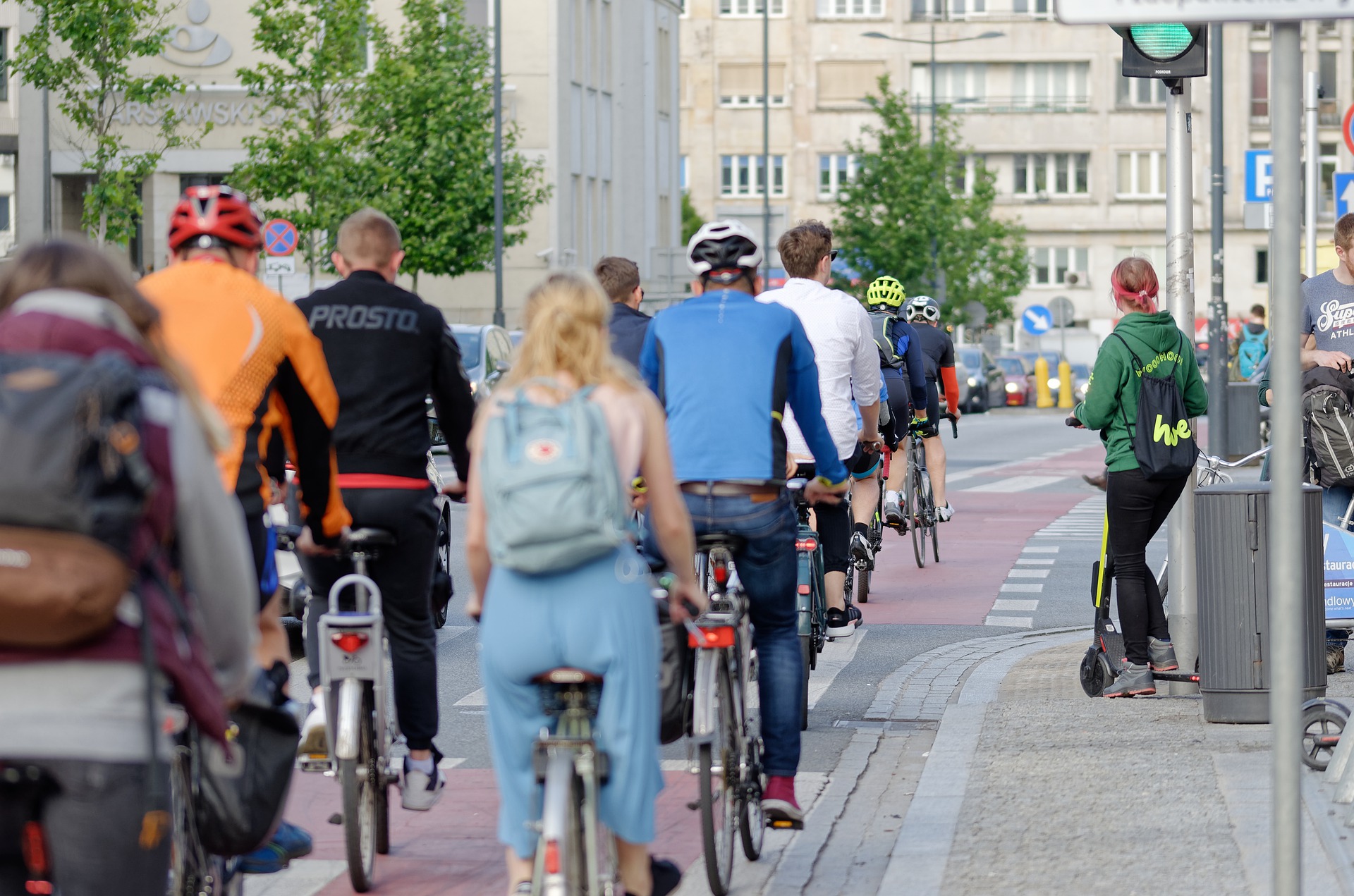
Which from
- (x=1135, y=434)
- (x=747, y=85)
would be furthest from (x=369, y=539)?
(x=747, y=85)

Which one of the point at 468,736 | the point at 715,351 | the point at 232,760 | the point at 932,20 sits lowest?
the point at 468,736

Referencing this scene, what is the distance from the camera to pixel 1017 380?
57.6 metres

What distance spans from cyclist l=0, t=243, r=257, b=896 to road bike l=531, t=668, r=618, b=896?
1.10 meters

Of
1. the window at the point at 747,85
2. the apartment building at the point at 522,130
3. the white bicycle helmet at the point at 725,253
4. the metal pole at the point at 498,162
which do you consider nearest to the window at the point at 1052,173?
the window at the point at 747,85

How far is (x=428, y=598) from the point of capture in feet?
20.9

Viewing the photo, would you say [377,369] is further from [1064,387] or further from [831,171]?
[831,171]

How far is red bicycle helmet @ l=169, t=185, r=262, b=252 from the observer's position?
17.5 feet

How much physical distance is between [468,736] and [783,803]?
8.84 ft

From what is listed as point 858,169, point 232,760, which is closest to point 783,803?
point 232,760

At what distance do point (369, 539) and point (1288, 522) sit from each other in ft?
9.40

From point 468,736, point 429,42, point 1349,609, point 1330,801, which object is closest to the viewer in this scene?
point 1330,801

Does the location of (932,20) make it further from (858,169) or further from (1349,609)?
(1349,609)

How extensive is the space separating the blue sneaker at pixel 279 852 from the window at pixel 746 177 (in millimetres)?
91005

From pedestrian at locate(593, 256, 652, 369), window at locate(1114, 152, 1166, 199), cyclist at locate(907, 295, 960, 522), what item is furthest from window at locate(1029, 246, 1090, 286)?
pedestrian at locate(593, 256, 652, 369)
